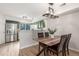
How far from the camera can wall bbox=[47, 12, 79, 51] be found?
2.68m

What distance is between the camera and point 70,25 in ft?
9.40

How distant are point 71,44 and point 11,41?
2495mm

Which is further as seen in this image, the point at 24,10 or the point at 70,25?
the point at 70,25

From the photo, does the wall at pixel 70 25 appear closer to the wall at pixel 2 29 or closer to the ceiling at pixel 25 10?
the ceiling at pixel 25 10

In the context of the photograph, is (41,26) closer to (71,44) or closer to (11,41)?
(11,41)

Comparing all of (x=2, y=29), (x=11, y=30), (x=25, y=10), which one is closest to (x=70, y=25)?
(x=25, y=10)

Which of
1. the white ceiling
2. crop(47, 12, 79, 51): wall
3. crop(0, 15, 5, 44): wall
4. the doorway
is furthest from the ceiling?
crop(47, 12, 79, 51): wall

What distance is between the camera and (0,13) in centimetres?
202

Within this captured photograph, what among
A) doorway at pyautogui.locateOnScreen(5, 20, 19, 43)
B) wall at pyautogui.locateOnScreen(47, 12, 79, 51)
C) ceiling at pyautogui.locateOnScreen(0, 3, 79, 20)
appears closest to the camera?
ceiling at pyautogui.locateOnScreen(0, 3, 79, 20)

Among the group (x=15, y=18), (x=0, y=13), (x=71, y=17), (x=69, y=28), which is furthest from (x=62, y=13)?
(x=0, y=13)

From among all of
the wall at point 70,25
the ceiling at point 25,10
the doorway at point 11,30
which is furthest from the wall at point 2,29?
the wall at point 70,25

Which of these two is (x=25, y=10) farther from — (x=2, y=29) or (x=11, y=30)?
(x=2, y=29)

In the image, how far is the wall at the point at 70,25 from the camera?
2676 millimetres

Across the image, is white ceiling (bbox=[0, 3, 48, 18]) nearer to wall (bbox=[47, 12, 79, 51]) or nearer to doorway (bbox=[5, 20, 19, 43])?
doorway (bbox=[5, 20, 19, 43])
